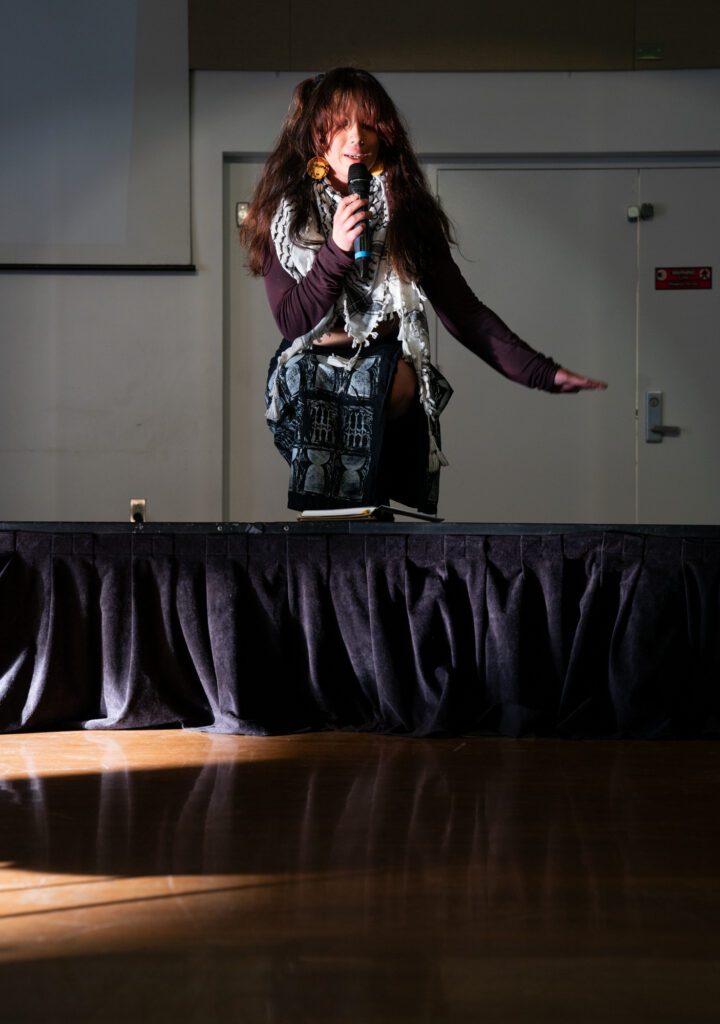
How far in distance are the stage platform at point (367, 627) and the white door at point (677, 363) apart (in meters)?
2.86

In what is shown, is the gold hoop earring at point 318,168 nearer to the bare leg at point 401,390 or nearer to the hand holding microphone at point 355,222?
the hand holding microphone at point 355,222

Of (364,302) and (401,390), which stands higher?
(364,302)

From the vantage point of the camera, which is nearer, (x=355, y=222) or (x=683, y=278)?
(x=355, y=222)

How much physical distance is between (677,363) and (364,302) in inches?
111

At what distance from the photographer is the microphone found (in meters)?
2.35

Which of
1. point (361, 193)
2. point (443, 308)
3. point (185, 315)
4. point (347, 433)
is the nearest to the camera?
point (361, 193)

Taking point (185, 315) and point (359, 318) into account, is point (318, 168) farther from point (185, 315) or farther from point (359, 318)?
point (185, 315)

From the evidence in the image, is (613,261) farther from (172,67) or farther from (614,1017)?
(614,1017)

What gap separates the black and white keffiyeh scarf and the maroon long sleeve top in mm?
39

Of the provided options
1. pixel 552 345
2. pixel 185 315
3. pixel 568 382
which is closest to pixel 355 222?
pixel 568 382

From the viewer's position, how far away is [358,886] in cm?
132

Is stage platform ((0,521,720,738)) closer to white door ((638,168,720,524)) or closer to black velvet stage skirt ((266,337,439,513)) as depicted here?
black velvet stage skirt ((266,337,439,513))

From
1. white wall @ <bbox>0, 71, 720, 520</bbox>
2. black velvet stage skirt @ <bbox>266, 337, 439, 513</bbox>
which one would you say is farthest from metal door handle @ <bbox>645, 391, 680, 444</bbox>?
black velvet stage skirt @ <bbox>266, 337, 439, 513</bbox>

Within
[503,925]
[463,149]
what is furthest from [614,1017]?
[463,149]
